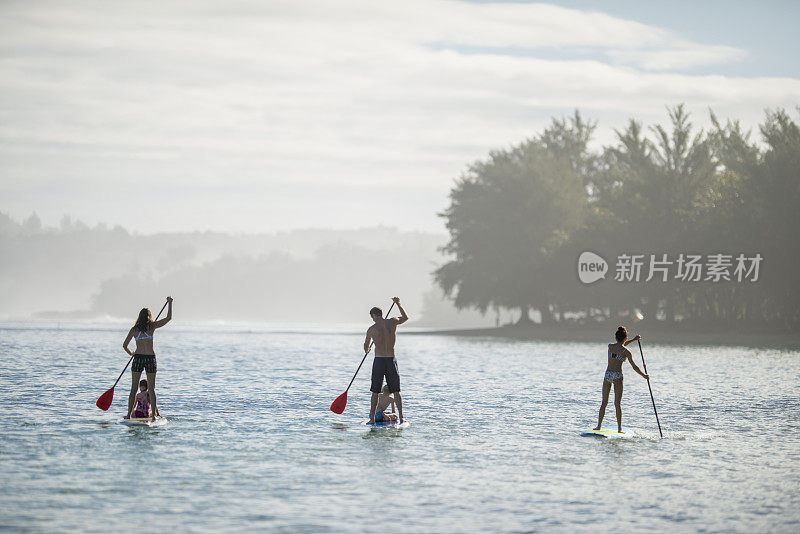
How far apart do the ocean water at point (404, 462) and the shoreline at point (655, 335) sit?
126 feet

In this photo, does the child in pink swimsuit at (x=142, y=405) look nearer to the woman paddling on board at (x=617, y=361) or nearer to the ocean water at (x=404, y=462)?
the ocean water at (x=404, y=462)

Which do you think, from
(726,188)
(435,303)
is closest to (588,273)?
(726,188)

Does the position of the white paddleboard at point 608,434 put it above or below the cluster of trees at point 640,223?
below

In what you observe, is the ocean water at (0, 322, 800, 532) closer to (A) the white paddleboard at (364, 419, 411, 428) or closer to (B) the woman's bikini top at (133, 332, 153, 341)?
(A) the white paddleboard at (364, 419, 411, 428)

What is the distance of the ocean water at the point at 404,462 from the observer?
487 inches

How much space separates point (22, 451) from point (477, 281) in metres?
76.2

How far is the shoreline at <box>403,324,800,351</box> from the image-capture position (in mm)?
69250

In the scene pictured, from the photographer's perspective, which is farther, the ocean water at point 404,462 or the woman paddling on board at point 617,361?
the woman paddling on board at point 617,361

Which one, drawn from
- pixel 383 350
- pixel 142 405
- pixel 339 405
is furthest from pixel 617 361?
pixel 142 405

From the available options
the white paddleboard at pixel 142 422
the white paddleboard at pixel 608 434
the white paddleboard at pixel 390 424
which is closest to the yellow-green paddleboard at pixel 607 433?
the white paddleboard at pixel 608 434

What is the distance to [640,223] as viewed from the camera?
3201 inches

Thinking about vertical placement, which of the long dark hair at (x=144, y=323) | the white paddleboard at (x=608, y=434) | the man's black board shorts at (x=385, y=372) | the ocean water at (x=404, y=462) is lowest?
the ocean water at (x=404, y=462)

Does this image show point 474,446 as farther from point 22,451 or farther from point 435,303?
point 435,303

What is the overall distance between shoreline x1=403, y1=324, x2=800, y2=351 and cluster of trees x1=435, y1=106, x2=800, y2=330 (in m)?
1.07
